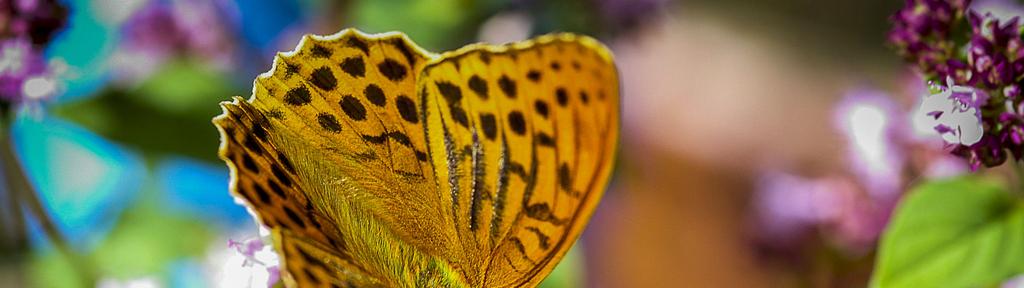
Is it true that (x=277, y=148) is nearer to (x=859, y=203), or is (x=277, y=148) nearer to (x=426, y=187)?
(x=426, y=187)

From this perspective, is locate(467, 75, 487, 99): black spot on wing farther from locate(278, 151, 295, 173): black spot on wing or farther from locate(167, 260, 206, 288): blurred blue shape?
locate(167, 260, 206, 288): blurred blue shape

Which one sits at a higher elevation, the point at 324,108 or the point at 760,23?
the point at 760,23

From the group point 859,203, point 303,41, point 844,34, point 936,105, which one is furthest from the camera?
point 844,34

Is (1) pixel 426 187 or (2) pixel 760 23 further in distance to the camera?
(2) pixel 760 23

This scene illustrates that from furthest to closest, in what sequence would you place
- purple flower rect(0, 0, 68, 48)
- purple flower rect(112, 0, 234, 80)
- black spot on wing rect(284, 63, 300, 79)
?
purple flower rect(112, 0, 234, 80) < purple flower rect(0, 0, 68, 48) < black spot on wing rect(284, 63, 300, 79)

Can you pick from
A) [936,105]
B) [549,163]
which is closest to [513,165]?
[549,163]

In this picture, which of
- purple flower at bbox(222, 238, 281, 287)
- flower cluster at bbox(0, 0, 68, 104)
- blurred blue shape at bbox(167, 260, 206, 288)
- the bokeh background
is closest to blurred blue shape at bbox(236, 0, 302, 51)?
the bokeh background

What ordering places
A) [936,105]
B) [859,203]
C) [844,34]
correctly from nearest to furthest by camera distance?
[936,105]
[859,203]
[844,34]
